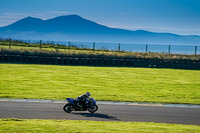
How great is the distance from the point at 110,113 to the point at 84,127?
351cm

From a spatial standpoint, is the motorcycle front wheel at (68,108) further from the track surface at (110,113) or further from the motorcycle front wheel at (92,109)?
the motorcycle front wheel at (92,109)

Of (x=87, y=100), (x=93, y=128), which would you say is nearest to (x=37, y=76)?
(x=87, y=100)

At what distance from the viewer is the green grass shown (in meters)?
9.95

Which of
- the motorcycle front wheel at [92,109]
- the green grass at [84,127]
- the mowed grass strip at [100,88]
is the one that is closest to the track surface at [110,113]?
the motorcycle front wheel at [92,109]

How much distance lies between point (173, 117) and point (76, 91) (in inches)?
295

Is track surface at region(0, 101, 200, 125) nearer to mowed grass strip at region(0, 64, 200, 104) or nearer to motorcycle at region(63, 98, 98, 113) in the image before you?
motorcycle at region(63, 98, 98, 113)

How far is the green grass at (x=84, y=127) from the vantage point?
9.95 meters

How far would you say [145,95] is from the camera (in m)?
19.2

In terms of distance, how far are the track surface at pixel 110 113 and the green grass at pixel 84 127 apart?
1274 millimetres

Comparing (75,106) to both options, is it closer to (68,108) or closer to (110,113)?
(68,108)

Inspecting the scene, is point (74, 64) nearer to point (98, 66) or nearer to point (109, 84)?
point (98, 66)

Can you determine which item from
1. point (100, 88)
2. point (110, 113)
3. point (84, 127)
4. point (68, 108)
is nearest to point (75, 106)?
point (68, 108)

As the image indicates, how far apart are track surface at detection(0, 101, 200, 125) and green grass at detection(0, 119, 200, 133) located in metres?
1.27

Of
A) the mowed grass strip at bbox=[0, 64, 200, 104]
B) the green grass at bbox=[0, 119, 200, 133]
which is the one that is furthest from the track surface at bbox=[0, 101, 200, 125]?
the mowed grass strip at bbox=[0, 64, 200, 104]
